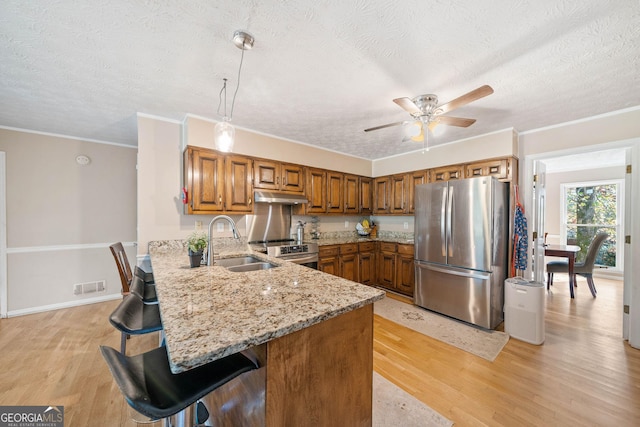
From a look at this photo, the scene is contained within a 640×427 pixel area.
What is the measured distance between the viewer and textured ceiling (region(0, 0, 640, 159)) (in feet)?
4.46

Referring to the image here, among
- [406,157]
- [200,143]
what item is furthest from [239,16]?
[406,157]

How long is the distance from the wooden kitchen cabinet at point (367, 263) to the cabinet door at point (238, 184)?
2.05 metres

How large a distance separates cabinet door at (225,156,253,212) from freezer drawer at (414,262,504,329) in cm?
261

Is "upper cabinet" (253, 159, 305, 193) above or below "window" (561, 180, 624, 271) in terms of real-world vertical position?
above

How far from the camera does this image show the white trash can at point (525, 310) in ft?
8.33

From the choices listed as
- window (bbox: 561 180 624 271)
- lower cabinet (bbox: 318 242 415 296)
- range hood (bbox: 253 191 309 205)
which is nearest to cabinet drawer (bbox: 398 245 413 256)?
lower cabinet (bbox: 318 242 415 296)

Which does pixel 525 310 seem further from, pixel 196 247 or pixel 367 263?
pixel 196 247

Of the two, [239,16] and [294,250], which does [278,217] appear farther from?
[239,16]

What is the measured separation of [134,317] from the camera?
1.50 meters

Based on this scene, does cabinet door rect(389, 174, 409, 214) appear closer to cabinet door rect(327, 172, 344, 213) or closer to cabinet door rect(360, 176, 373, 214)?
cabinet door rect(360, 176, 373, 214)

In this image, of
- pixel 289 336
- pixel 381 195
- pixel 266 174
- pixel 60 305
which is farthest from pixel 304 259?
pixel 60 305

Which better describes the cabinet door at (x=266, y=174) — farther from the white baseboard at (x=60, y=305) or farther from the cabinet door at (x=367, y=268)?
the white baseboard at (x=60, y=305)

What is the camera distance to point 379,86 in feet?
6.98

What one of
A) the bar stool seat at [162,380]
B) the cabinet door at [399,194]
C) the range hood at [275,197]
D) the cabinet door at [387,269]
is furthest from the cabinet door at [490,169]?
Result: the bar stool seat at [162,380]
